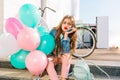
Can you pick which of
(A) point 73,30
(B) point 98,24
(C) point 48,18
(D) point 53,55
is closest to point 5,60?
(D) point 53,55

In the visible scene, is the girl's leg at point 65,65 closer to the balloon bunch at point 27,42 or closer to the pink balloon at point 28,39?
the balloon bunch at point 27,42

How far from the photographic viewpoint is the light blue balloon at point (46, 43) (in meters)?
2.68

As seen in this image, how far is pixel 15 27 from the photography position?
2676mm

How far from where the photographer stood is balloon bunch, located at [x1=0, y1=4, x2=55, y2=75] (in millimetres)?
2574

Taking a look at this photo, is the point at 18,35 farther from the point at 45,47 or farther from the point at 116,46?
the point at 116,46

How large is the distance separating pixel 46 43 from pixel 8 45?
43cm

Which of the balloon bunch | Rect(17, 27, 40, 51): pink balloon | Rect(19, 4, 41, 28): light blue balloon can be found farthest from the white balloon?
Rect(19, 4, 41, 28): light blue balloon

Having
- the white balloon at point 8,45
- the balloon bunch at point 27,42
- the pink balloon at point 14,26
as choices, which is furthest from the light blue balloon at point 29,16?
the white balloon at point 8,45

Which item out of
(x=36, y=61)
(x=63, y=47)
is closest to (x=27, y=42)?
(x=36, y=61)

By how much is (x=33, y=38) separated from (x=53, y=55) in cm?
44

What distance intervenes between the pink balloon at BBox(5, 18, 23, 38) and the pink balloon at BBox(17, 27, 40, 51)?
0.09m

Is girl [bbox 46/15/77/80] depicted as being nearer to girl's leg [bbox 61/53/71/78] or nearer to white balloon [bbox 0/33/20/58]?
girl's leg [bbox 61/53/71/78]

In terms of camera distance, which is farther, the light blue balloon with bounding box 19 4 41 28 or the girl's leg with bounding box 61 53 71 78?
the girl's leg with bounding box 61 53 71 78

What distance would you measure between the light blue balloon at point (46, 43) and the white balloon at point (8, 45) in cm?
27
